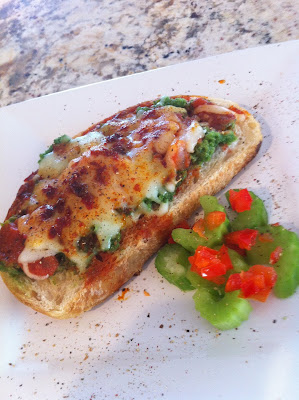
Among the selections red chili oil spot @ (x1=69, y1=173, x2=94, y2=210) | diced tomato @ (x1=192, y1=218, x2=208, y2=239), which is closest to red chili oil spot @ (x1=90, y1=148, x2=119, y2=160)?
red chili oil spot @ (x1=69, y1=173, x2=94, y2=210)

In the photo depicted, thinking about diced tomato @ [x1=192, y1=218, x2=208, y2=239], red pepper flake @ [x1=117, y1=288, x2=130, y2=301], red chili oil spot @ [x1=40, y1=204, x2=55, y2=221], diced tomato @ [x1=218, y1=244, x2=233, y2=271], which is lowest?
red pepper flake @ [x1=117, y1=288, x2=130, y2=301]

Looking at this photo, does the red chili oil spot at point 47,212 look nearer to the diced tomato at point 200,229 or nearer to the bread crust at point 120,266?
the bread crust at point 120,266

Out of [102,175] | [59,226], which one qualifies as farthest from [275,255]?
[59,226]

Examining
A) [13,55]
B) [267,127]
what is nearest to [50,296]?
[267,127]

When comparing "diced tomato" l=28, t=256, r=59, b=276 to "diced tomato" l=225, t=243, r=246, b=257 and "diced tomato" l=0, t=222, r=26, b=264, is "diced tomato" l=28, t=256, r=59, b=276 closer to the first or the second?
"diced tomato" l=0, t=222, r=26, b=264

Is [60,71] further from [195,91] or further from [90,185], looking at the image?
[90,185]

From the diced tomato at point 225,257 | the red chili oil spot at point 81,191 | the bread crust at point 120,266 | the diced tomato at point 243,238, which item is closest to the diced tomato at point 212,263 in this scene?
the diced tomato at point 225,257
